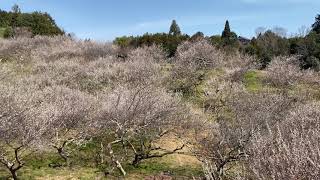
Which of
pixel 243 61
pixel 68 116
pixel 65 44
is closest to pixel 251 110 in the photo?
pixel 68 116

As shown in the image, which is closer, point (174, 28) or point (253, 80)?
point (253, 80)

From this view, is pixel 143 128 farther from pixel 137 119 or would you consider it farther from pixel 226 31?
pixel 226 31

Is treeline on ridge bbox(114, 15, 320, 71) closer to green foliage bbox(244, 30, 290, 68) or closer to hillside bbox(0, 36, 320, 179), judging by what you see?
green foliage bbox(244, 30, 290, 68)

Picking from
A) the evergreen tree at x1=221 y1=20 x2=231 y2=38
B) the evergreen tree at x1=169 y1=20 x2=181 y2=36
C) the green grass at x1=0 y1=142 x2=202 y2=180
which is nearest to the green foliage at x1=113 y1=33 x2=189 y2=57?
the evergreen tree at x1=221 y1=20 x2=231 y2=38

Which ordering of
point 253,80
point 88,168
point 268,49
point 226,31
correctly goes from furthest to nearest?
1. point 226,31
2. point 268,49
3. point 253,80
4. point 88,168

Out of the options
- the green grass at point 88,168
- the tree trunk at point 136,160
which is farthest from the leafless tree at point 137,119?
the green grass at point 88,168

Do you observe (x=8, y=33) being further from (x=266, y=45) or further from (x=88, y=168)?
(x=88, y=168)

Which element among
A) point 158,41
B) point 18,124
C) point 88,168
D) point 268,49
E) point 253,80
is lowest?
point 88,168

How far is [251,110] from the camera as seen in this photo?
24.6m

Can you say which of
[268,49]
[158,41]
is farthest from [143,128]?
[268,49]

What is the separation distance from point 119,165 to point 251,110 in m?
7.34

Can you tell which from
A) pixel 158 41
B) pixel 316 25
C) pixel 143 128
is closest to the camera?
pixel 143 128

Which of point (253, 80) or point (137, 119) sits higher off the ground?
point (137, 119)

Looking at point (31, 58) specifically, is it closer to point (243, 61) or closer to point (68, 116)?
point (243, 61)
